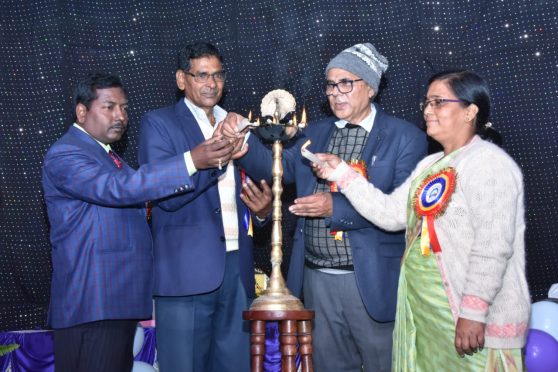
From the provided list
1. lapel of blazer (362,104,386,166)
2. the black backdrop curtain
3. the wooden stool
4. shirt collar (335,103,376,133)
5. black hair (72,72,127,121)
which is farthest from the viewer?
the black backdrop curtain

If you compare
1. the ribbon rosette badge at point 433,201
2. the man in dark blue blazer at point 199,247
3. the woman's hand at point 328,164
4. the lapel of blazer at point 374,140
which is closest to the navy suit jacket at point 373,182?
the lapel of blazer at point 374,140

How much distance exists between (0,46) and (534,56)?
310cm

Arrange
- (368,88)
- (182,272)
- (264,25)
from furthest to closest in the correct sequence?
(264,25) → (368,88) → (182,272)

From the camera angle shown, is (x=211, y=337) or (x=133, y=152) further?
(x=133, y=152)

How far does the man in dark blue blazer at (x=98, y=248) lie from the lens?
124 inches

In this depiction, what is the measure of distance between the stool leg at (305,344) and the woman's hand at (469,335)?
0.57 m

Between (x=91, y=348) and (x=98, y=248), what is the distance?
410 mm

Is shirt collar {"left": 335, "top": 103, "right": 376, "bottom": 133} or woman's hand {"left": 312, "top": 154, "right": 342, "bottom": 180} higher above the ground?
shirt collar {"left": 335, "top": 103, "right": 376, "bottom": 133}

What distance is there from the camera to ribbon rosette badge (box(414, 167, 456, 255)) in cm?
291

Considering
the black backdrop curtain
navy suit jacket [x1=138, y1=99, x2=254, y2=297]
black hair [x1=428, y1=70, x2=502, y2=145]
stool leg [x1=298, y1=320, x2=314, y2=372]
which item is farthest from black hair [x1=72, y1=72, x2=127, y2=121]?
black hair [x1=428, y1=70, x2=502, y2=145]

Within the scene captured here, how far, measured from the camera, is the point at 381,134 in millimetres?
3576

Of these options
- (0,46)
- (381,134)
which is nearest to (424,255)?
(381,134)

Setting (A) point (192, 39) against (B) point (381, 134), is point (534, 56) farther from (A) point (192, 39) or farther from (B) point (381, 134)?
(A) point (192, 39)

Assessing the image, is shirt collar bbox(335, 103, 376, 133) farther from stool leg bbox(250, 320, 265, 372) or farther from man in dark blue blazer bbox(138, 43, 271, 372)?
stool leg bbox(250, 320, 265, 372)
